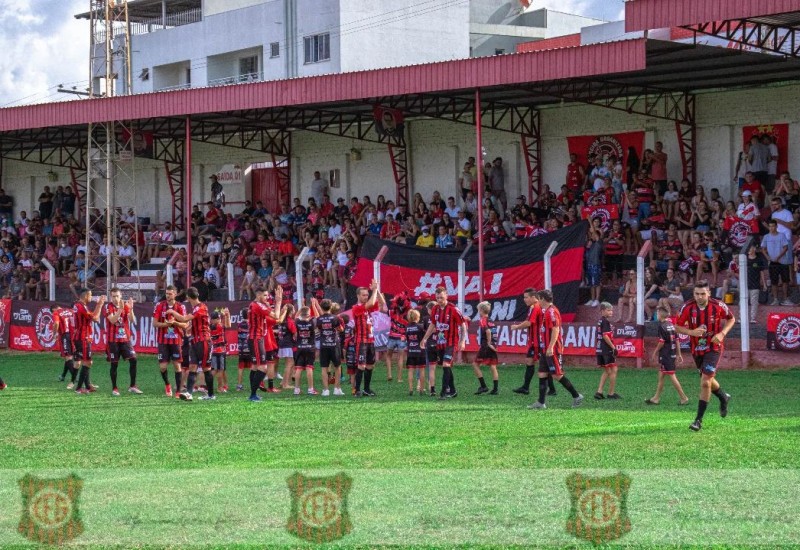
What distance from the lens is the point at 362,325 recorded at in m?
21.4

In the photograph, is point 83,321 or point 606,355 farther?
point 83,321

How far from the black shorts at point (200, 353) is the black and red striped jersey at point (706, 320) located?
8.19 meters

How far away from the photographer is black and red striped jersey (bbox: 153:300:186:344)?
20.2m

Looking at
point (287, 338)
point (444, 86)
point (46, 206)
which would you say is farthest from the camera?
point (46, 206)

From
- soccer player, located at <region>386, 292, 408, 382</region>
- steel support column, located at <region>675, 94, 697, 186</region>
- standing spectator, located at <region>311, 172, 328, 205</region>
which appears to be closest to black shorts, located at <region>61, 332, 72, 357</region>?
soccer player, located at <region>386, 292, 408, 382</region>

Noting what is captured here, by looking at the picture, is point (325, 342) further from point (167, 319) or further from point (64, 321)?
point (64, 321)

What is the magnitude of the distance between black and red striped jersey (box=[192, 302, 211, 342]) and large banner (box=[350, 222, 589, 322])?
916 cm

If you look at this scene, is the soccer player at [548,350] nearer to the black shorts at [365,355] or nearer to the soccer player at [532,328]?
the soccer player at [532,328]

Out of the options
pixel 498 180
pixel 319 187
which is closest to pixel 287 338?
pixel 498 180

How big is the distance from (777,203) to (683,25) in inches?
199

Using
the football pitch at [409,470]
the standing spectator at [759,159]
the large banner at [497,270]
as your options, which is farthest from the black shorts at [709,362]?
the standing spectator at [759,159]

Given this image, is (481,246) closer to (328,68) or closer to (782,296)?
(782,296)

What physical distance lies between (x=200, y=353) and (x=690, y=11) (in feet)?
37.1

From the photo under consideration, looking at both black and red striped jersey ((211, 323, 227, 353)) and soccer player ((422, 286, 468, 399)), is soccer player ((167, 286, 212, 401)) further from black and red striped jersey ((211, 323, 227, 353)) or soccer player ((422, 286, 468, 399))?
soccer player ((422, 286, 468, 399))
